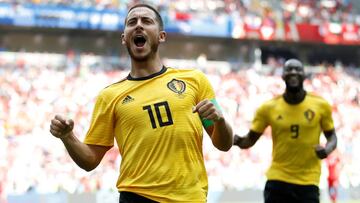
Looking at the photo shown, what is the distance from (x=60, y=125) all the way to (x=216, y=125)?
842 millimetres

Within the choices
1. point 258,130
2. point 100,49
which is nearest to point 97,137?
point 258,130

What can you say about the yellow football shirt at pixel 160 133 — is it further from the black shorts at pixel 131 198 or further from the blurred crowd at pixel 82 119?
the blurred crowd at pixel 82 119

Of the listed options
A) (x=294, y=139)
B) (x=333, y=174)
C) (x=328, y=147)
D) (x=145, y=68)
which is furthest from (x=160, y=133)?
(x=333, y=174)

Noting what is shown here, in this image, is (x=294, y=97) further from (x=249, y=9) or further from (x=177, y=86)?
(x=249, y=9)

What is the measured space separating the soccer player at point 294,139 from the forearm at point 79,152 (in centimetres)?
339

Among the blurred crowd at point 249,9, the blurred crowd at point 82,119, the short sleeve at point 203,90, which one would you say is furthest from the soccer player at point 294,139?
the blurred crowd at point 249,9

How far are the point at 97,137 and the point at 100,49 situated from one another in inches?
874

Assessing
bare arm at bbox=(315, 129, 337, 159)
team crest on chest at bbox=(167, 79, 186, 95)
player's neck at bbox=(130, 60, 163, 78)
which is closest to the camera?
team crest on chest at bbox=(167, 79, 186, 95)

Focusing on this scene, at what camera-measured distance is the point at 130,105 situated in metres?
3.37

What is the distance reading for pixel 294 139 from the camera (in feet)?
21.6

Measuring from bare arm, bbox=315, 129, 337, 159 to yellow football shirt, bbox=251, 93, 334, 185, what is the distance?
79 millimetres

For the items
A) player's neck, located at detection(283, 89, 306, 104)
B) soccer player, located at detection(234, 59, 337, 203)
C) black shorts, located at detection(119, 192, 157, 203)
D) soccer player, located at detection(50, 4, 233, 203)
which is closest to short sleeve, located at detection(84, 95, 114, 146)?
soccer player, located at detection(50, 4, 233, 203)

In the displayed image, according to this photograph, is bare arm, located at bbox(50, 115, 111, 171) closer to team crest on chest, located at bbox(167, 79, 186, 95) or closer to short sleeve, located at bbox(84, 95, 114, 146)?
short sleeve, located at bbox(84, 95, 114, 146)

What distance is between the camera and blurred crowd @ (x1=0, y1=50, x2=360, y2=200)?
45.1 ft
